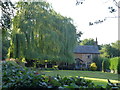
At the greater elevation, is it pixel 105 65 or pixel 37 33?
pixel 37 33

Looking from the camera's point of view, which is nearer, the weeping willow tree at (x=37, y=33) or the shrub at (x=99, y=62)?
the weeping willow tree at (x=37, y=33)

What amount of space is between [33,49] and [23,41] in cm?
82

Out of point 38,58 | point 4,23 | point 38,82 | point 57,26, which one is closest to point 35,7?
point 57,26

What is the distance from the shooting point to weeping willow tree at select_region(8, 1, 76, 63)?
38.5 ft

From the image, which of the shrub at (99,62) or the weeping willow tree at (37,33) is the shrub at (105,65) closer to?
the shrub at (99,62)

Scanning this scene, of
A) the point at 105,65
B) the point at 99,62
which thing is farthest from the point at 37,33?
the point at 99,62

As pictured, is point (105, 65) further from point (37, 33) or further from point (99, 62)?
point (37, 33)

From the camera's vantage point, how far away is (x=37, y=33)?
12.3 metres

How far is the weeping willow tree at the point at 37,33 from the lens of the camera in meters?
11.7

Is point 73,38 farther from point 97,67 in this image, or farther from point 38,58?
point 97,67

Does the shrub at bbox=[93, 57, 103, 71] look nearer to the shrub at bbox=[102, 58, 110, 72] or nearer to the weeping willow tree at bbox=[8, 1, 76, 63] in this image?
the shrub at bbox=[102, 58, 110, 72]

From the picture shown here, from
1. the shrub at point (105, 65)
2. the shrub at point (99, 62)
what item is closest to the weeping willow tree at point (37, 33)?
the shrub at point (105, 65)

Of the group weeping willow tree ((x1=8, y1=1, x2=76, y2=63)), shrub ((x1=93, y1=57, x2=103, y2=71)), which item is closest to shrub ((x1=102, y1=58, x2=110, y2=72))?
shrub ((x1=93, y1=57, x2=103, y2=71))

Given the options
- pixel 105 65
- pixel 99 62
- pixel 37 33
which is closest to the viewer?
pixel 37 33
